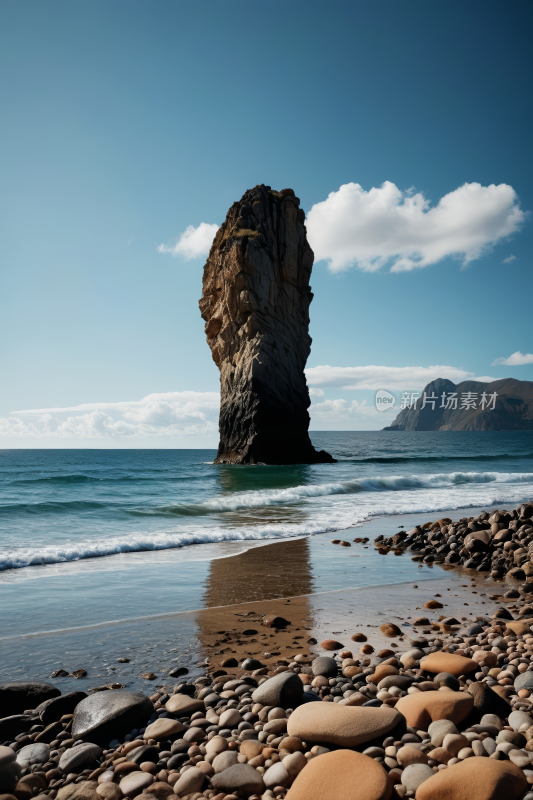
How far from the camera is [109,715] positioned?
8.53 feet

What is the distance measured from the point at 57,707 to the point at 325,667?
5.82 ft

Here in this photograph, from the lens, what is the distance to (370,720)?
2.41 metres

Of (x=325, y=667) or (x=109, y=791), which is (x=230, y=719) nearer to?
(x=109, y=791)

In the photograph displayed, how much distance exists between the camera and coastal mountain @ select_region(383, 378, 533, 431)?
529 ft

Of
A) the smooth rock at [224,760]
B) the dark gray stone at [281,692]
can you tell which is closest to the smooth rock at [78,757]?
the smooth rock at [224,760]

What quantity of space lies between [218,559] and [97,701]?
17.1ft

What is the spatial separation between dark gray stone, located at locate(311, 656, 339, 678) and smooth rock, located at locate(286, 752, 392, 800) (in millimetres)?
1186

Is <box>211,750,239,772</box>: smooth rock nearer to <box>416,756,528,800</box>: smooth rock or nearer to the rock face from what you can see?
<box>416,756,528,800</box>: smooth rock

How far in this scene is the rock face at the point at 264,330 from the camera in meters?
36.1

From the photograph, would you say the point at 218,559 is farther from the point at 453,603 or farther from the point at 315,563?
the point at 453,603

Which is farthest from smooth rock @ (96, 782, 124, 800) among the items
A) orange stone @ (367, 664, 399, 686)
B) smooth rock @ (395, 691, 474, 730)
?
orange stone @ (367, 664, 399, 686)

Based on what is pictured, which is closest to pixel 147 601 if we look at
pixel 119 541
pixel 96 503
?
pixel 119 541

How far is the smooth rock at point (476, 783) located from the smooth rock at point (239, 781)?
700 mm

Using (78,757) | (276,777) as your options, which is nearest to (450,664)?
(276,777)
